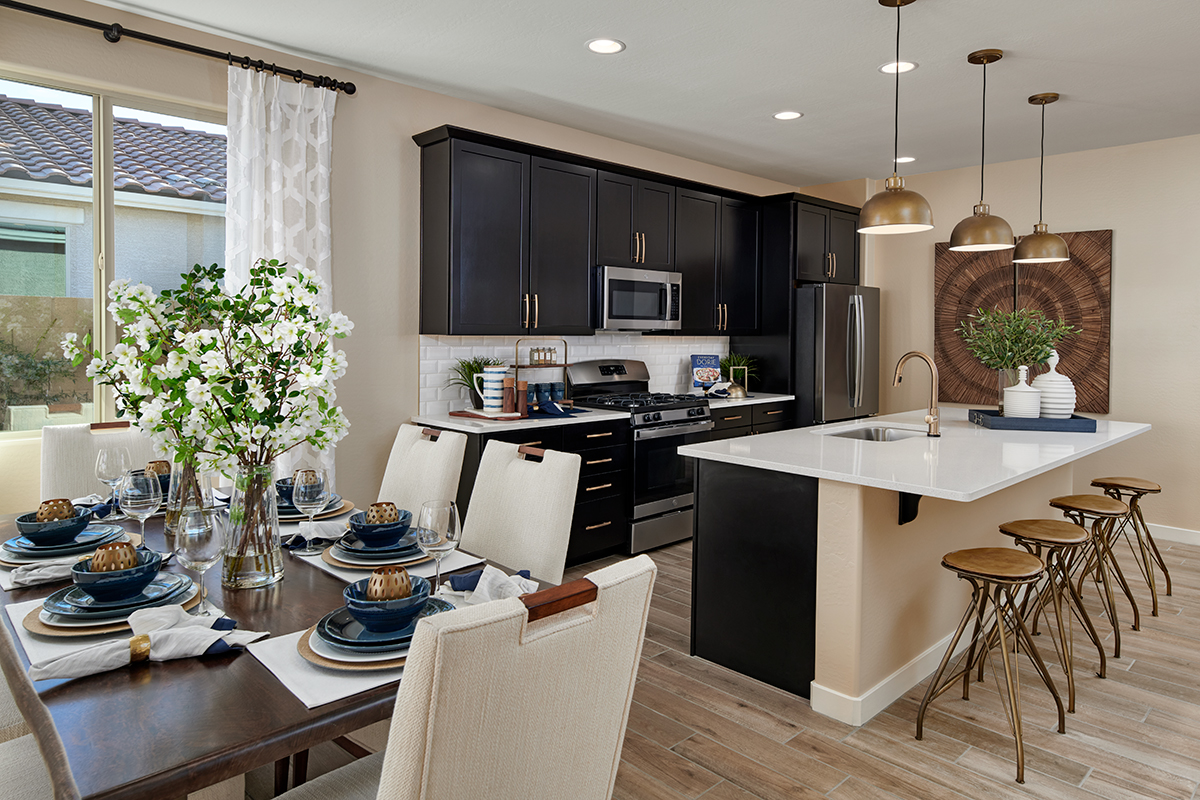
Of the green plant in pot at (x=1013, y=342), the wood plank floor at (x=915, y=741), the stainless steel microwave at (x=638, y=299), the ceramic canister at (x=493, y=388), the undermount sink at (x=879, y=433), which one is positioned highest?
the stainless steel microwave at (x=638, y=299)

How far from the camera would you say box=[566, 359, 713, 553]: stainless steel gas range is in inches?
182

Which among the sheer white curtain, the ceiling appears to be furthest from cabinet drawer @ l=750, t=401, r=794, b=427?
the sheer white curtain

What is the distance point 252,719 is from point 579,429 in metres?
3.21

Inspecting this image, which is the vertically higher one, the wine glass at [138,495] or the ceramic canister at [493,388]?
the ceramic canister at [493,388]

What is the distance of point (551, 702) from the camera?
107 cm

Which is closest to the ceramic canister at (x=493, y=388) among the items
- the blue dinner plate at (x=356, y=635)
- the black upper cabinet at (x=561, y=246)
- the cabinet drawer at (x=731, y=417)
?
the black upper cabinet at (x=561, y=246)

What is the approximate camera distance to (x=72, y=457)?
2613 mm

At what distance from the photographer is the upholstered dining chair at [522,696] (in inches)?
36.2

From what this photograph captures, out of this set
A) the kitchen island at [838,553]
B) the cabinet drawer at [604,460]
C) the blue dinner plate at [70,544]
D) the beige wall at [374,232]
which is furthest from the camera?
the cabinet drawer at [604,460]

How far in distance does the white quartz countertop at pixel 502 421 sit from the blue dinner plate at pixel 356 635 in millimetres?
2407

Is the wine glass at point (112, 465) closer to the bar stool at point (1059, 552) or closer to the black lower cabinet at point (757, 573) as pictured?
the black lower cabinet at point (757, 573)

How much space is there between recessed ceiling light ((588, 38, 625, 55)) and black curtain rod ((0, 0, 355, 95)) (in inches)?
49.3

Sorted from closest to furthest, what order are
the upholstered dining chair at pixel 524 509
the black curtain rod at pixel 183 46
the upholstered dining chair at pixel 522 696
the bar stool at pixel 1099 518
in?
1. the upholstered dining chair at pixel 522 696
2. the upholstered dining chair at pixel 524 509
3. the black curtain rod at pixel 183 46
4. the bar stool at pixel 1099 518

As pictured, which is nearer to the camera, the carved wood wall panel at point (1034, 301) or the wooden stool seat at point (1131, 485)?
the wooden stool seat at point (1131, 485)
